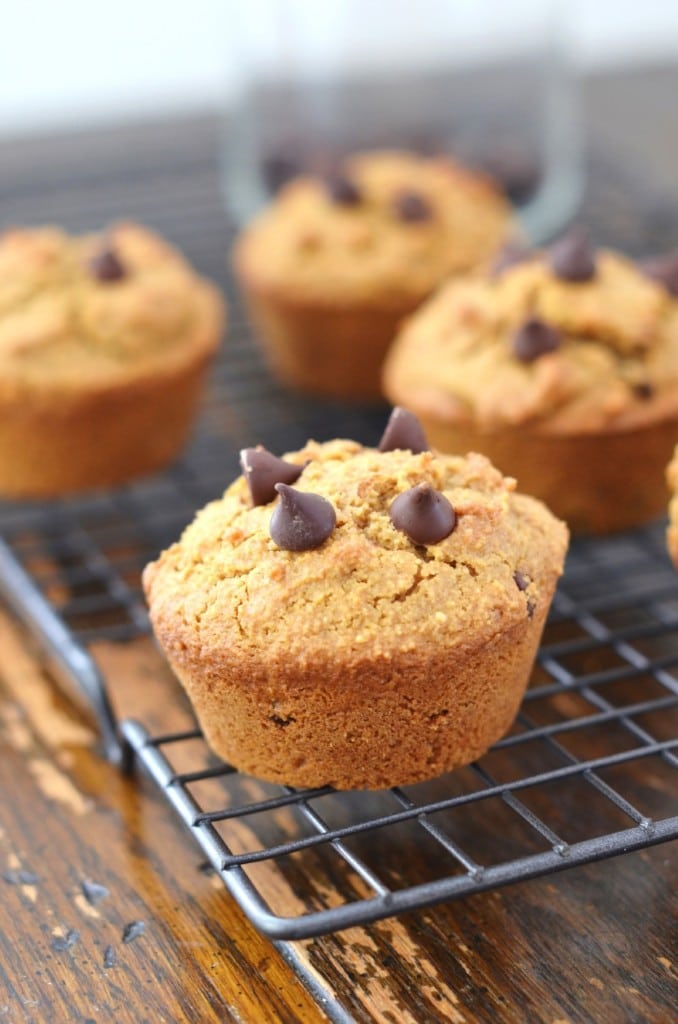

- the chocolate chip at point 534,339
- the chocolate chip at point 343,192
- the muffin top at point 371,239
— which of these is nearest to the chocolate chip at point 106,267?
the muffin top at point 371,239

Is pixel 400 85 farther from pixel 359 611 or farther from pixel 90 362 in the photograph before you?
pixel 359 611

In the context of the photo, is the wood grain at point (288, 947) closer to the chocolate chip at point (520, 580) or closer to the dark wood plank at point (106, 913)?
the dark wood plank at point (106, 913)

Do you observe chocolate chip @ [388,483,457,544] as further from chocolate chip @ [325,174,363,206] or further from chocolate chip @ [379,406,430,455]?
chocolate chip @ [325,174,363,206]

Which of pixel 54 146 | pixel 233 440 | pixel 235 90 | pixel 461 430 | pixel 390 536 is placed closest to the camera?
pixel 390 536

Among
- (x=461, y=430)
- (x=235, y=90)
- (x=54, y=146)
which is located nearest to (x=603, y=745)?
(x=461, y=430)

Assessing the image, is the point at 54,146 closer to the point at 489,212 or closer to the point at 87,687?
the point at 489,212

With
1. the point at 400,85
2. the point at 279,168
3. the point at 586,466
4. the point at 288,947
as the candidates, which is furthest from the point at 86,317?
the point at 400,85
